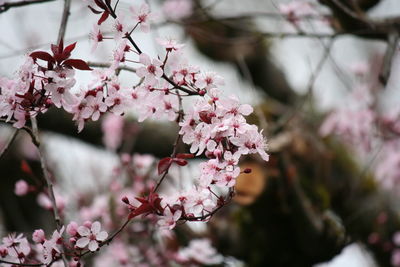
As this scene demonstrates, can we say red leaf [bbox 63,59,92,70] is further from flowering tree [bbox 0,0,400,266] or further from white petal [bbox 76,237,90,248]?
white petal [bbox 76,237,90,248]

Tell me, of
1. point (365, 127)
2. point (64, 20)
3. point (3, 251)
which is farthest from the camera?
point (365, 127)

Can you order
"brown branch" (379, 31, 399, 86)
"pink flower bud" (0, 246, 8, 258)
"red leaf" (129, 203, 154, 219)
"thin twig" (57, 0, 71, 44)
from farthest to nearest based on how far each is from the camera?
"brown branch" (379, 31, 399, 86) → "thin twig" (57, 0, 71, 44) → "pink flower bud" (0, 246, 8, 258) → "red leaf" (129, 203, 154, 219)

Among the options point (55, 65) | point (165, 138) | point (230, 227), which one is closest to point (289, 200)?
point (230, 227)

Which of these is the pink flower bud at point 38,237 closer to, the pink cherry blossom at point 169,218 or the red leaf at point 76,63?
the pink cherry blossom at point 169,218

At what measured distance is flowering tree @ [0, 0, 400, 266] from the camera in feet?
3.61

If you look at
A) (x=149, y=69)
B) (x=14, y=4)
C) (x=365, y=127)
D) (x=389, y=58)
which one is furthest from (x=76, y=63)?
(x=365, y=127)

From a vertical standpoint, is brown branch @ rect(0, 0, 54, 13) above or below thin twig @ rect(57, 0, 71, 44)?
above

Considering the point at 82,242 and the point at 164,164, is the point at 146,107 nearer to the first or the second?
the point at 164,164

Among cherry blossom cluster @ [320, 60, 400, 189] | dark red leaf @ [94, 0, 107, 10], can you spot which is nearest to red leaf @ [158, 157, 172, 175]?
dark red leaf @ [94, 0, 107, 10]

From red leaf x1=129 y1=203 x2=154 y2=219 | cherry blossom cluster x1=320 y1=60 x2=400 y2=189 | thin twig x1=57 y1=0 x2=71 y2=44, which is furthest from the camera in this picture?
cherry blossom cluster x1=320 y1=60 x2=400 y2=189

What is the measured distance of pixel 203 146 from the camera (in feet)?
3.52

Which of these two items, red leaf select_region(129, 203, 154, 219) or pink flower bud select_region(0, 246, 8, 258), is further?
pink flower bud select_region(0, 246, 8, 258)

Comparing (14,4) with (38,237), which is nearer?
(38,237)

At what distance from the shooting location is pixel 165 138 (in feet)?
10.3
